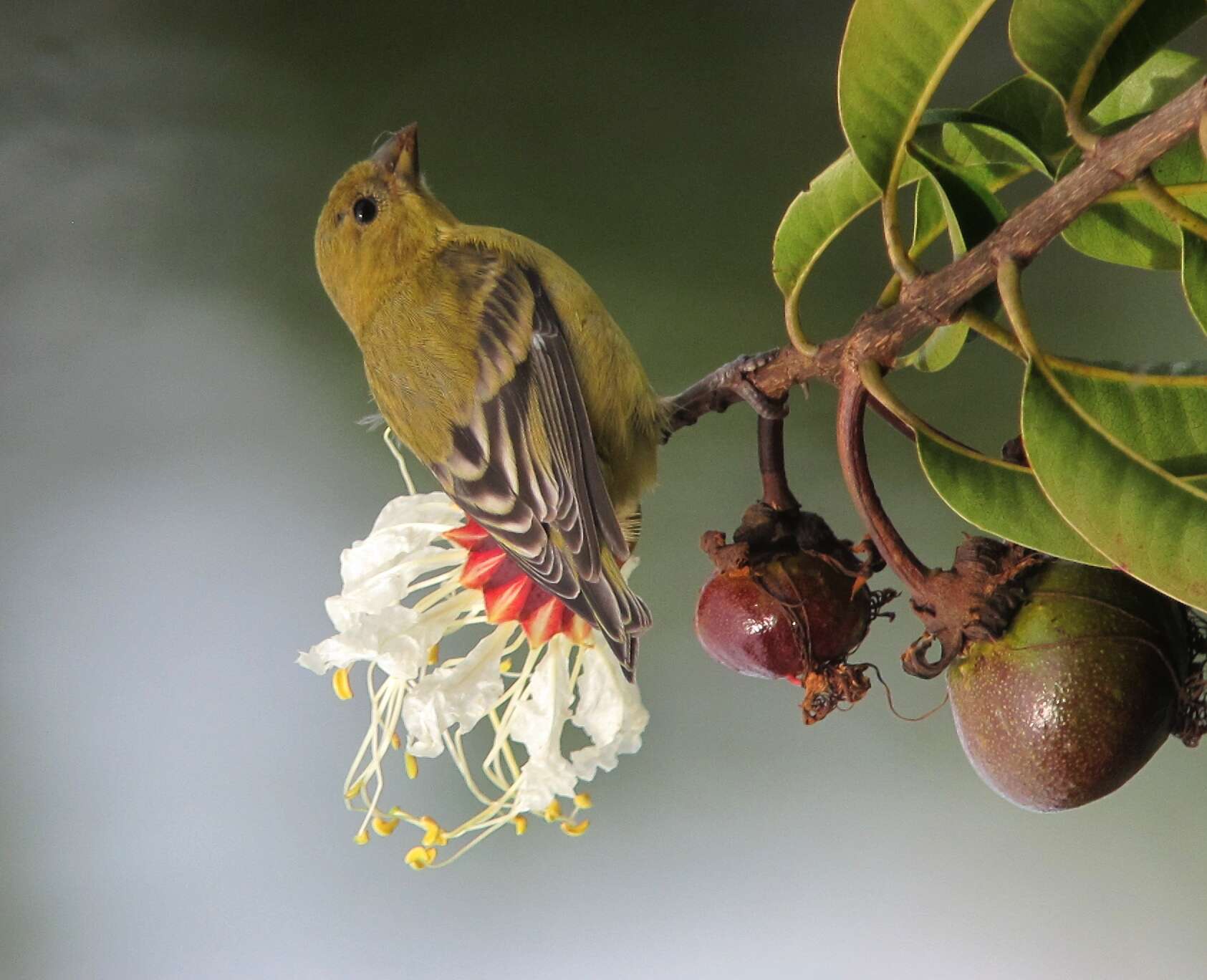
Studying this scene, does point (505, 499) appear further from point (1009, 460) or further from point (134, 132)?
point (134, 132)

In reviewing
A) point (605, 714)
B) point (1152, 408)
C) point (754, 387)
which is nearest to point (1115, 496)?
point (1152, 408)

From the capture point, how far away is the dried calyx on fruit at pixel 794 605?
49 cm

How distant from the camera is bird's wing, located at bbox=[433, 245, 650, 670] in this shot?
0.58 metres

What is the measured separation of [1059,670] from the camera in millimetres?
406

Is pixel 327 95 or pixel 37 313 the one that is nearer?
pixel 37 313

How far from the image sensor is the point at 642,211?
5.55ft

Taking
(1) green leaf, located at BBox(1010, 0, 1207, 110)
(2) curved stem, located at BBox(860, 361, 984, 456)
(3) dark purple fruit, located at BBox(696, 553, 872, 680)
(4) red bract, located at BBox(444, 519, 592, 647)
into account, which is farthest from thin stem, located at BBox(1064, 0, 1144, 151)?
(4) red bract, located at BBox(444, 519, 592, 647)

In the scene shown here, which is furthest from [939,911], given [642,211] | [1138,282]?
[642,211]

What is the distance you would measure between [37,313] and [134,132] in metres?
0.31

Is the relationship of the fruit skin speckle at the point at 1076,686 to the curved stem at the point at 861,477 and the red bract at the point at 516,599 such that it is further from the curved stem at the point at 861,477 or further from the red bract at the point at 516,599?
the red bract at the point at 516,599

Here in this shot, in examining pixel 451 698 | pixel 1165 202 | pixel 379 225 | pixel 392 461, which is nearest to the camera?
pixel 1165 202

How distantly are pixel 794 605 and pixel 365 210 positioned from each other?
20.0 inches

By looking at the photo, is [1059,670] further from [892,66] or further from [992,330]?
[892,66]

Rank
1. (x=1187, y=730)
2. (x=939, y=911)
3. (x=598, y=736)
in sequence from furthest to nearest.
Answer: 1. (x=939, y=911)
2. (x=598, y=736)
3. (x=1187, y=730)
